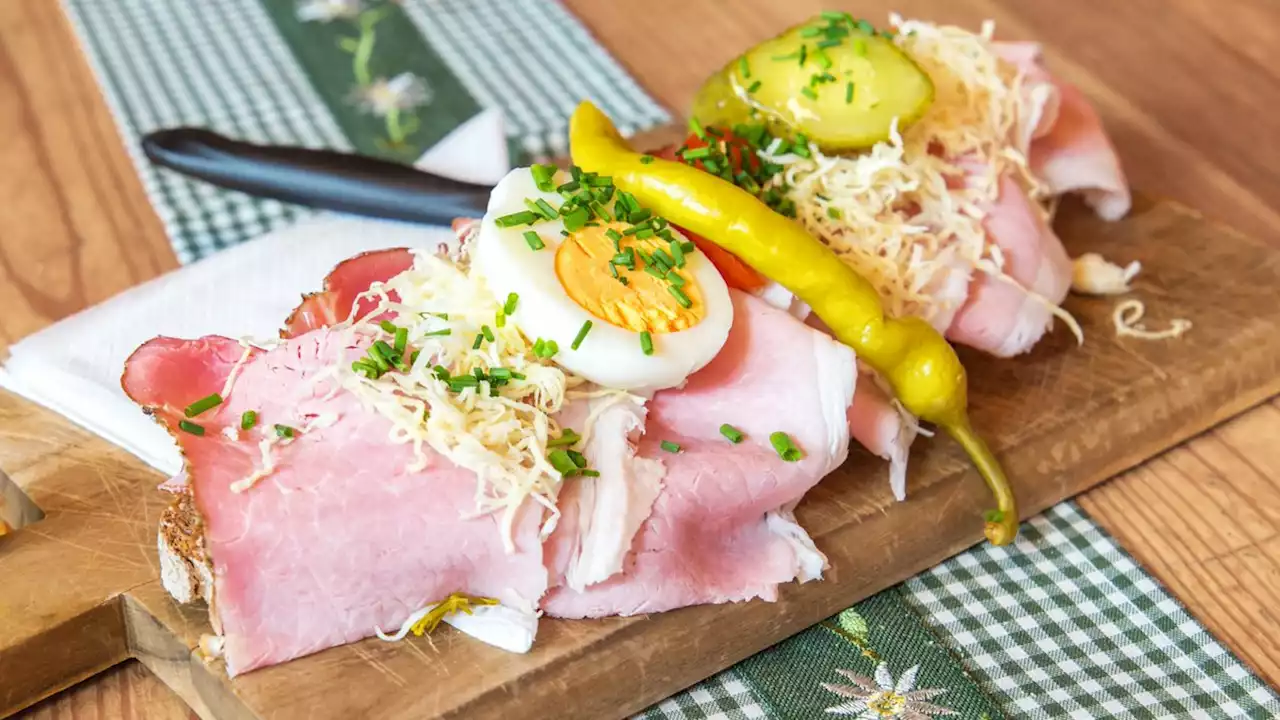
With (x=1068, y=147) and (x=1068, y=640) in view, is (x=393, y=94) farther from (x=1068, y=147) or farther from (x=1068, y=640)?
(x=1068, y=640)

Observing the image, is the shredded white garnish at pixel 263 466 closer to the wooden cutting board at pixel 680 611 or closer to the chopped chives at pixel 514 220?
the wooden cutting board at pixel 680 611

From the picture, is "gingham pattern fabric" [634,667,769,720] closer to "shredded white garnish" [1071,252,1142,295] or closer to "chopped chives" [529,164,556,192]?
"chopped chives" [529,164,556,192]

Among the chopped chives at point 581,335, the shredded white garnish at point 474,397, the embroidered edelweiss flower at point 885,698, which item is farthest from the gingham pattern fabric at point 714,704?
the chopped chives at point 581,335

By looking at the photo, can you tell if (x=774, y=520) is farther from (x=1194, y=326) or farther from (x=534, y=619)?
(x=1194, y=326)

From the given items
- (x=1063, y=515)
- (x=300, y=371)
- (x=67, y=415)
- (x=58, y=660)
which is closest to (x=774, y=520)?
(x=1063, y=515)

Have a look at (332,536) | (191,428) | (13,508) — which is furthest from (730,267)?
(13,508)

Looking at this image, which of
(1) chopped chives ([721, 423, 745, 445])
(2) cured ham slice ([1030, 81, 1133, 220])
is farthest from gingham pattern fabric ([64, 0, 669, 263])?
(1) chopped chives ([721, 423, 745, 445])
